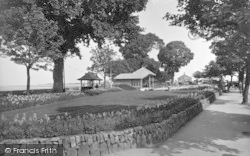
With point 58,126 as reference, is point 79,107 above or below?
below

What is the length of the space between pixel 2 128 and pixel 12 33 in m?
17.8

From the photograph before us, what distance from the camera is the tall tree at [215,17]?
9.16m

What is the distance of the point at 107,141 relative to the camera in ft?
26.2

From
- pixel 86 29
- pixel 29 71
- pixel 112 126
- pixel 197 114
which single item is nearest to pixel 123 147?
pixel 112 126

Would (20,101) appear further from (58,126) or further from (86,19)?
(58,126)

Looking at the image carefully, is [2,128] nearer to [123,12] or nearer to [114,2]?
[114,2]

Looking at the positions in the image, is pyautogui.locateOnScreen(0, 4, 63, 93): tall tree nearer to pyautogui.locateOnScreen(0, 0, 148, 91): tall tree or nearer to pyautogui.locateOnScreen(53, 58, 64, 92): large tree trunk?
pyautogui.locateOnScreen(0, 0, 148, 91): tall tree

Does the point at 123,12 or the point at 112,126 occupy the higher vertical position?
the point at 123,12

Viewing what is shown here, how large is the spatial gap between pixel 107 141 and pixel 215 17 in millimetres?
5919

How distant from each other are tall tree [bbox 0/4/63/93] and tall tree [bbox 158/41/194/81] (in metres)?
79.1

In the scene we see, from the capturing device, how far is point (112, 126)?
865 centimetres

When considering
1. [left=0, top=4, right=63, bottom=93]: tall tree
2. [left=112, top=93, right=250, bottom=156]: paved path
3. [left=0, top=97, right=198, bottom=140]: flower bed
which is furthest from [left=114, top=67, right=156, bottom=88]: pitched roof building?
[left=0, top=97, right=198, bottom=140]: flower bed

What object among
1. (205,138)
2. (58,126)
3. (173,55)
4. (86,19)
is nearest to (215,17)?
(205,138)

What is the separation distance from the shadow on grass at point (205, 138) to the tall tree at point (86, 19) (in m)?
16.7
